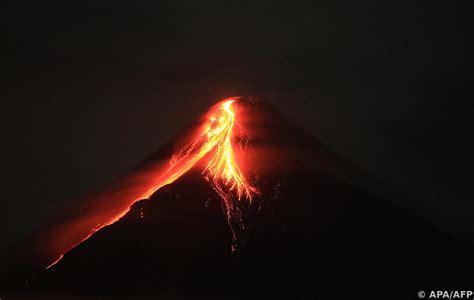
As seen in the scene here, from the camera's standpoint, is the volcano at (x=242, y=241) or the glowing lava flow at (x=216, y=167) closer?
the volcano at (x=242, y=241)

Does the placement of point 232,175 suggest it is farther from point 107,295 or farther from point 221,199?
point 107,295

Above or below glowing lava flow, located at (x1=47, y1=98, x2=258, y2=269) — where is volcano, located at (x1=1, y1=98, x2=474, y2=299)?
below

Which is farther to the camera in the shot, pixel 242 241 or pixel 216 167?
pixel 216 167

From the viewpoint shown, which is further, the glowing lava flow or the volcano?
the glowing lava flow

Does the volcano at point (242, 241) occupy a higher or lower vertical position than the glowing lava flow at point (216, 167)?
lower

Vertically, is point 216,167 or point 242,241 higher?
point 216,167
